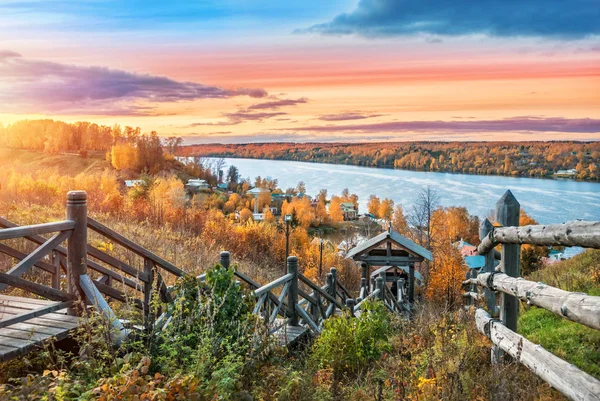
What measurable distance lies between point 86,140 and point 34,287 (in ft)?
292

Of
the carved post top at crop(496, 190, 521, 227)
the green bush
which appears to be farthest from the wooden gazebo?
the carved post top at crop(496, 190, 521, 227)

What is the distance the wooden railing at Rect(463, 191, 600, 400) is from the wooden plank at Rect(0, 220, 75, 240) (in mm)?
4310

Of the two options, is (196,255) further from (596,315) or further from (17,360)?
(596,315)

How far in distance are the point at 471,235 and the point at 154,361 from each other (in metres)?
70.5

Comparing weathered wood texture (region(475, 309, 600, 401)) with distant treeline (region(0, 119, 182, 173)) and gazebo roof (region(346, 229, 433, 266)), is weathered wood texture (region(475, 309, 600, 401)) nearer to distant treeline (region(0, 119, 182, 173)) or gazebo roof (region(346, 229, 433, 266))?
gazebo roof (region(346, 229, 433, 266))

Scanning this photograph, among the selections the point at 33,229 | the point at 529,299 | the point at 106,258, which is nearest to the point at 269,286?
the point at 106,258

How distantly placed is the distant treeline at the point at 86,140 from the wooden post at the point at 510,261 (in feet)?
238

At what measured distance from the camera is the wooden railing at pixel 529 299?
3.07 metres

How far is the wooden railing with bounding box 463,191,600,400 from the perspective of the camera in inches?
121

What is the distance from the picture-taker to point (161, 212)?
79.9 ft

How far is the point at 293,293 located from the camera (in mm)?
7922

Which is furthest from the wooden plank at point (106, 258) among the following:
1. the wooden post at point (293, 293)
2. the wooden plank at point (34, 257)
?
the wooden post at point (293, 293)

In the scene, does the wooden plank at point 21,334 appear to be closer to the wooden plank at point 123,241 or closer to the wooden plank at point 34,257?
the wooden plank at point 34,257

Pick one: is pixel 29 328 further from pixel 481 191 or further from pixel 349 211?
pixel 481 191
